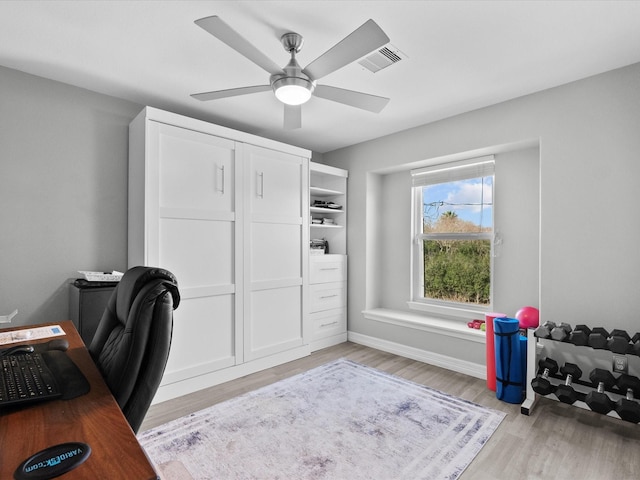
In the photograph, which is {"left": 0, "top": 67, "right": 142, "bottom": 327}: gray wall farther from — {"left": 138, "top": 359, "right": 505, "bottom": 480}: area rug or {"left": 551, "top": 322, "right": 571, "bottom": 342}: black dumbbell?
{"left": 551, "top": 322, "right": 571, "bottom": 342}: black dumbbell

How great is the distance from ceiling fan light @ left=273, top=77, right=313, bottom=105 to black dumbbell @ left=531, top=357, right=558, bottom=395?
2.63m

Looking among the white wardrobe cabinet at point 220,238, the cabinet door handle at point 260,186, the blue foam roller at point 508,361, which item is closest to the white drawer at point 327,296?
the white wardrobe cabinet at point 220,238

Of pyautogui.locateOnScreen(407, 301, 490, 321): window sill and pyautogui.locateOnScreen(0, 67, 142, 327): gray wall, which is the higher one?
pyautogui.locateOnScreen(0, 67, 142, 327): gray wall

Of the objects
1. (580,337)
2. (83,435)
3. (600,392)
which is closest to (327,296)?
(580,337)

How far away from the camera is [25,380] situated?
105cm

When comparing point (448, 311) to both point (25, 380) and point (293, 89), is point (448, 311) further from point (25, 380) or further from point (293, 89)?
point (25, 380)

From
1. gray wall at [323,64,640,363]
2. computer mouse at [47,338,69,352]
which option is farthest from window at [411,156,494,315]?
computer mouse at [47,338,69,352]

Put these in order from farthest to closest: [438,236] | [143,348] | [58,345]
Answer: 1. [438,236]
2. [58,345]
3. [143,348]

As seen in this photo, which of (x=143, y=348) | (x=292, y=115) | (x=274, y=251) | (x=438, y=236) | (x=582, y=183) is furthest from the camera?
(x=438, y=236)

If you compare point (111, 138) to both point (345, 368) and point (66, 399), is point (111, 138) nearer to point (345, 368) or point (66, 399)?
point (66, 399)

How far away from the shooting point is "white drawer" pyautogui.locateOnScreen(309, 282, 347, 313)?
4043 millimetres

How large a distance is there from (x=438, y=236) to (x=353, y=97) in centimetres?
226

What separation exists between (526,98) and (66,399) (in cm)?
362

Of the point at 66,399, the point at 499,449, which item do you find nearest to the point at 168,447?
the point at 66,399
